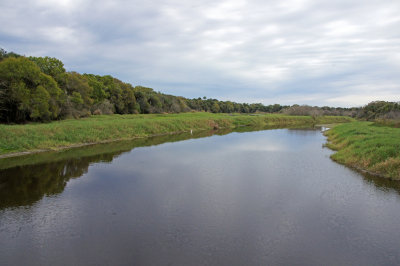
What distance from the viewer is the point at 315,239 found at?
785cm

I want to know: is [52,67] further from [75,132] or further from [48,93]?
[75,132]

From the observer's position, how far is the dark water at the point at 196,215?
275 inches

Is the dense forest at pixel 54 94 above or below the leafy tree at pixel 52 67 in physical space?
below

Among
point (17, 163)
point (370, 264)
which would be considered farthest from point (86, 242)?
point (17, 163)

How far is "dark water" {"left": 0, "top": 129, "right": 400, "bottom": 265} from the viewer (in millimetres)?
6992

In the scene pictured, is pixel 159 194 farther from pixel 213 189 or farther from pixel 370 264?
pixel 370 264

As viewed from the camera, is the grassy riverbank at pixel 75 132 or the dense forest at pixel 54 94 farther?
the dense forest at pixel 54 94

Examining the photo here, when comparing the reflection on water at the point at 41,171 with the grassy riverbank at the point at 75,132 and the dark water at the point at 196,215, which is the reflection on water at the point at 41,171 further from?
the grassy riverbank at the point at 75,132

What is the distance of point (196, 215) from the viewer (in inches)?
369

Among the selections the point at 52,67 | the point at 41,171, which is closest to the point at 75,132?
the point at 41,171

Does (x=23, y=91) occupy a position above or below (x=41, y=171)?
above

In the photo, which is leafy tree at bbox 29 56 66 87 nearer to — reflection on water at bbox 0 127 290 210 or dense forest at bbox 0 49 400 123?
dense forest at bbox 0 49 400 123

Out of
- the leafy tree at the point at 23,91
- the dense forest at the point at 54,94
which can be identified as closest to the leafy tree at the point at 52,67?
the dense forest at the point at 54,94

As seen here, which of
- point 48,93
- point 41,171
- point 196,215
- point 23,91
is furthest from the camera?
point 48,93
